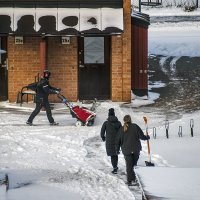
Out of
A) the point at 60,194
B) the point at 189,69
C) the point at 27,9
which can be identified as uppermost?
the point at 27,9

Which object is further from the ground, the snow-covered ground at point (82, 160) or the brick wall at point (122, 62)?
the brick wall at point (122, 62)

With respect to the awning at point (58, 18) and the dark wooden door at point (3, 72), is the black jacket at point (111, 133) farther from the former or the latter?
the dark wooden door at point (3, 72)

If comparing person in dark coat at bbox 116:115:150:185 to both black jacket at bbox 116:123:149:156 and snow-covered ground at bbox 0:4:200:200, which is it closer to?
black jacket at bbox 116:123:149:156

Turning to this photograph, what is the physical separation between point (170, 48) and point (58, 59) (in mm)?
15768

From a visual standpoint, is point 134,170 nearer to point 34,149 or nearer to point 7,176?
point 7,176

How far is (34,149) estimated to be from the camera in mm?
14562

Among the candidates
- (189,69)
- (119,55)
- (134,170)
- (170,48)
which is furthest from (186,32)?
(134,170)

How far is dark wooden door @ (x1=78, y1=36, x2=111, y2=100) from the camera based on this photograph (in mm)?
22344

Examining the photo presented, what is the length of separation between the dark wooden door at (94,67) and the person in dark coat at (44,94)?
4918 mm

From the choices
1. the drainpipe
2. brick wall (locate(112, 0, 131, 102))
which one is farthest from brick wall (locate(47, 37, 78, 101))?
brick wall (locate(112, 0, 131, 102))

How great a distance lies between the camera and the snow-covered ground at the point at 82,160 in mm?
10641

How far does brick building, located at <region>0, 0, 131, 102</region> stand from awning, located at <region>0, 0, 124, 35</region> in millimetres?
35

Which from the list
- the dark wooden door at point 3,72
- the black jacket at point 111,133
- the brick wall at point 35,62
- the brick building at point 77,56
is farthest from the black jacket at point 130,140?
the dark wooden door at point 3,72

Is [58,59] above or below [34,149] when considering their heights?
above
